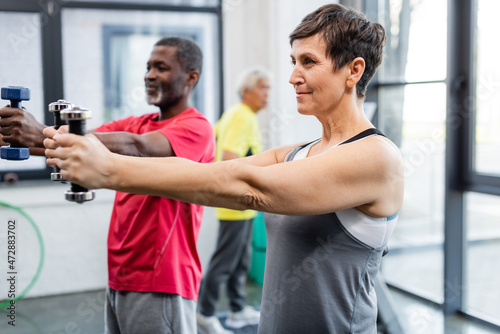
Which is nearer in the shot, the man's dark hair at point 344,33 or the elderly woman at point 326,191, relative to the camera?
the elderly woman at point 326,191

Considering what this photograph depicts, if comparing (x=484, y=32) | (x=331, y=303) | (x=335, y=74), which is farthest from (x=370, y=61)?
(x=484, y=32)

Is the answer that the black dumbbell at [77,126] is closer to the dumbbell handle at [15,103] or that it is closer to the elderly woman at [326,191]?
the elderly woman at [326,191]

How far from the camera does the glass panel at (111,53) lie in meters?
3.90

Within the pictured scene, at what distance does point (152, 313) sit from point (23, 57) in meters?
2.86

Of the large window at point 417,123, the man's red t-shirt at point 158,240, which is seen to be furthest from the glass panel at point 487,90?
the man's red t-shirt at point 158,240

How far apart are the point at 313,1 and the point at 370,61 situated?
9.58 ft

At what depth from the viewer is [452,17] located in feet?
10.2

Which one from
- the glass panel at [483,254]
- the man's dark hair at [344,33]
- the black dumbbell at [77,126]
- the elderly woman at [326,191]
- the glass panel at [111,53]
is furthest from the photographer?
the glass panel at [111,53]

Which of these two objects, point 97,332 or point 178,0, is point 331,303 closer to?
point 97,332

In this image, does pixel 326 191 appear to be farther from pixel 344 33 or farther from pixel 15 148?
pixel 15 148

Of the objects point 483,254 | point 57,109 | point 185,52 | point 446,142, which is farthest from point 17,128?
point 483,254

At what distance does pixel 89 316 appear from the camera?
3.41m

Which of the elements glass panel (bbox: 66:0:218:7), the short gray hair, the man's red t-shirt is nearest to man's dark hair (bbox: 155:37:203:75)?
the man's red t-shirt

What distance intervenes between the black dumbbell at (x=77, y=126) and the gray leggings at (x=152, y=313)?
0.83m
